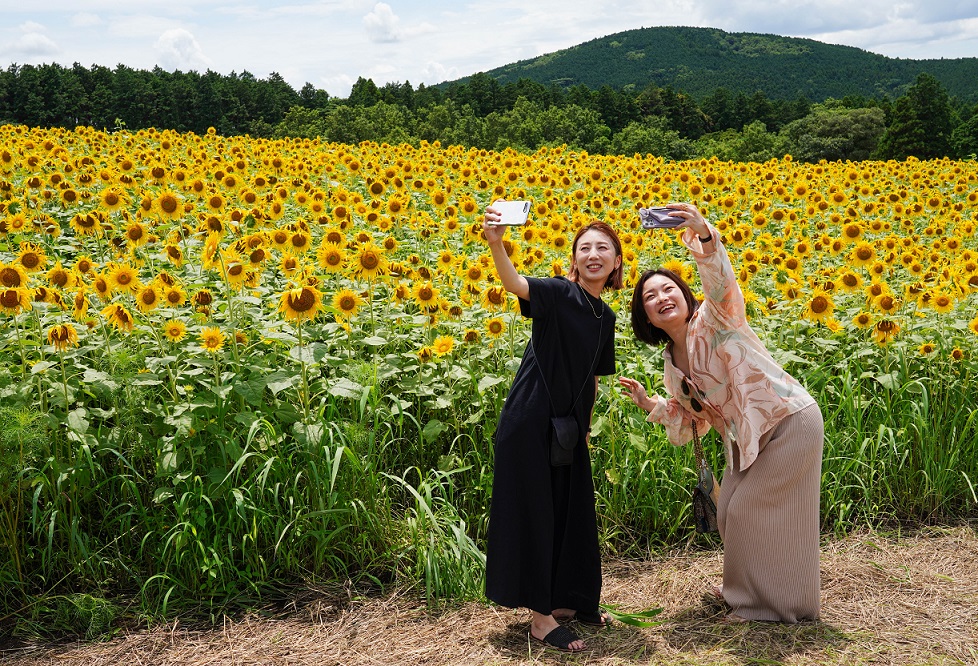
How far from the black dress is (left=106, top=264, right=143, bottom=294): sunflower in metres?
1.90

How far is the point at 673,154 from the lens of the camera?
793 inches

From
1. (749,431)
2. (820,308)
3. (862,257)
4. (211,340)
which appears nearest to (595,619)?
(749,431)

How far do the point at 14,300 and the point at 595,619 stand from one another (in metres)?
2.73

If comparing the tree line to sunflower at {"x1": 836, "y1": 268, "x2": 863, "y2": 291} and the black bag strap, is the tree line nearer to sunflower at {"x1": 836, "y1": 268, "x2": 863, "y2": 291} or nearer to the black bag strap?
sunflower at {"x1": 836, "y1": 268, "x2": 863, "y2": 291}

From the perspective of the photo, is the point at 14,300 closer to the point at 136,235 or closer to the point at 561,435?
the point at 136,235

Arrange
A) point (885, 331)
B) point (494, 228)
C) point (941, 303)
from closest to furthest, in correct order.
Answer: point (494, 228)
point (885, 331)
point (941, 303)

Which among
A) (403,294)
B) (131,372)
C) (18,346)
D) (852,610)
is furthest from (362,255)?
(852,610)

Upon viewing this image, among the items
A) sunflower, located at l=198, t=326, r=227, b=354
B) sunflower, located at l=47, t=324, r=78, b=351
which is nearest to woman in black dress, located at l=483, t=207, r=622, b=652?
sunflower, located at l=198, t=326, r=227, b=354

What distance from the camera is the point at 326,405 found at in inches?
162

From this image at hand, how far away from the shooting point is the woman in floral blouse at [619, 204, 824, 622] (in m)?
3.34

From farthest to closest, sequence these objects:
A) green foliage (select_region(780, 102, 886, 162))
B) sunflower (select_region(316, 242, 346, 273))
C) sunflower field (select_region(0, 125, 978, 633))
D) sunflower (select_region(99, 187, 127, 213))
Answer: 1. green foliage (select_region(780, 102, 886, 162))
2. sunflower (select_region(99, 187, 127, 213))
3. sunflower (select_region(316, 242, 346, 273))
4. sunflower field (select_region(0, 125, 978, 633))

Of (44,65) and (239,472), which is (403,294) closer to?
(239,472)

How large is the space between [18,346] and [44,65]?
19.3 m

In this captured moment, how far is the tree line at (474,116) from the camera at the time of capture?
17.8m
